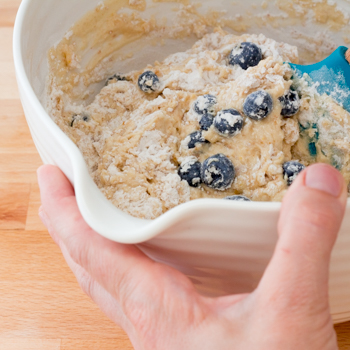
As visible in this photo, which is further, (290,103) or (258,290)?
(290,103)

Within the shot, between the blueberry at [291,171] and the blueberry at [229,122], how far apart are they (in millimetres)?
136

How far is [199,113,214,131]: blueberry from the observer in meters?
0.99

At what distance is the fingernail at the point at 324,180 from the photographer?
1.79ft

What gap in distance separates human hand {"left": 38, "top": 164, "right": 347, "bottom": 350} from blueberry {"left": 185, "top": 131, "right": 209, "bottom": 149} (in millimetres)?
397

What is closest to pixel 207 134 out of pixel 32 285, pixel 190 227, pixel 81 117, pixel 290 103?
pixel 290 103

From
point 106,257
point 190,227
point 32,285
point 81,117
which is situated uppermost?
point 190,227

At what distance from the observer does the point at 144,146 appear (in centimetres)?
98

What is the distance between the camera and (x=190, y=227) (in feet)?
1.87

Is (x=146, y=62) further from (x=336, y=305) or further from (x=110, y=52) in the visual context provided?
(x=336, y=305)

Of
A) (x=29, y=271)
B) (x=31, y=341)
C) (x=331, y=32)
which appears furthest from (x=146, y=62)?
(x=31, y=341)

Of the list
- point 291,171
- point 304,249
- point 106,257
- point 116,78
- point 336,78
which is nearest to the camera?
point 304,249

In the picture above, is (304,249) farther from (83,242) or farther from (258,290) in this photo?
(83,242)

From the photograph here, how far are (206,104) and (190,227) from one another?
0.49 metres

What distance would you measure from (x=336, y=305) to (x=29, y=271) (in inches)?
28.4
